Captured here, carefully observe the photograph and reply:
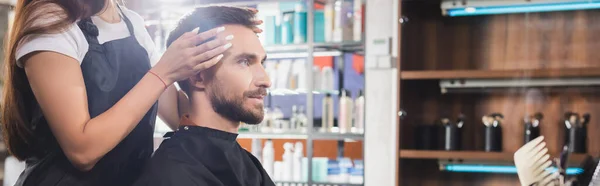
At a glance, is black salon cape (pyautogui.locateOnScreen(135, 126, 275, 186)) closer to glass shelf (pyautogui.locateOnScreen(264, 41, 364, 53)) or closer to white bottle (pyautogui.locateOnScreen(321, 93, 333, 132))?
glass shelf (pyautogui.locateOnScreen(264, 41, 364, 53))

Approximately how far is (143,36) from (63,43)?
19cm

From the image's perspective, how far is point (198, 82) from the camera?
54.3 inches

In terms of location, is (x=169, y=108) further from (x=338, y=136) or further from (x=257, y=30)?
(x=338, y=136)

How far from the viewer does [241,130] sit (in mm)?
1487

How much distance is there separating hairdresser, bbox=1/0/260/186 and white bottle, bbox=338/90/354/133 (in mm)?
883

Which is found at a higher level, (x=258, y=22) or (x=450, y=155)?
(x=258, y=22)

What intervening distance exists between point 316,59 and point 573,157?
911 mm

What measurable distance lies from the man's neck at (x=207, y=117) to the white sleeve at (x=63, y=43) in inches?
10.1

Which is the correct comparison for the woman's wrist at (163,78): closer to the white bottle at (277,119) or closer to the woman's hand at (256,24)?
the woman's hand at (256,24)

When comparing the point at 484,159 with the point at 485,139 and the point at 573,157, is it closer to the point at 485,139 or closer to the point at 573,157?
the point at 485,139

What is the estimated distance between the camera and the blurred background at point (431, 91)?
2023 mm

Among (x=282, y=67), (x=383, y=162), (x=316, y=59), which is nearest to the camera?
(x=282, y=67)

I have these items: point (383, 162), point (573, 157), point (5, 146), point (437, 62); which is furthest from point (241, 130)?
point (437, 62)

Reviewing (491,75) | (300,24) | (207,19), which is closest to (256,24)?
(207,19)
